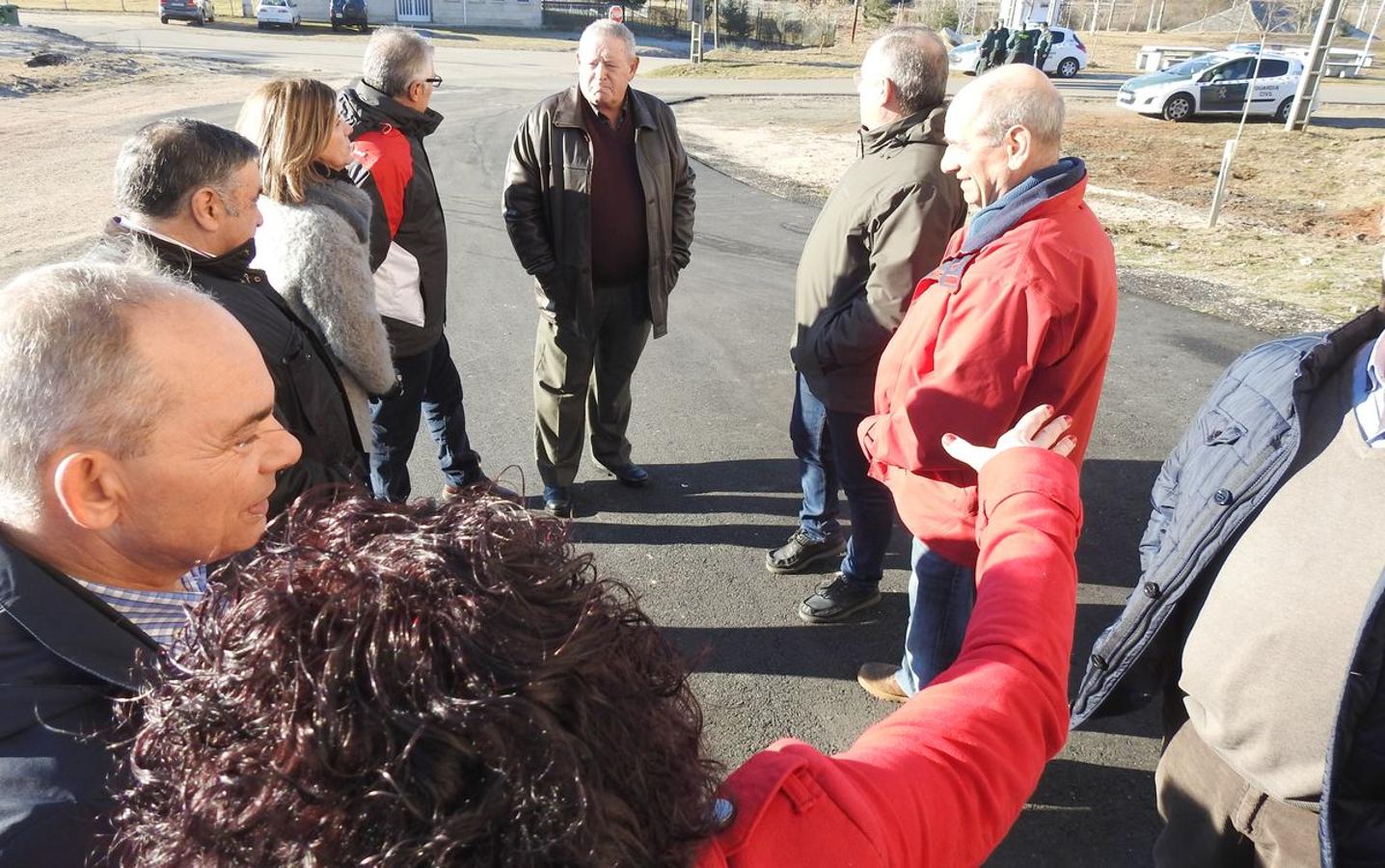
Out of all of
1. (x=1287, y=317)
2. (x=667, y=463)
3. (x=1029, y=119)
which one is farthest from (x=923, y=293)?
(x=1287, y=317)

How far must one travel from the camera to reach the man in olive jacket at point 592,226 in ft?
12.1

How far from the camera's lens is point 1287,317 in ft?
21.7

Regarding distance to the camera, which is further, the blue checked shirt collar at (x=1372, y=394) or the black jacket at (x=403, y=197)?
the black jacket at (x=403, y=197)

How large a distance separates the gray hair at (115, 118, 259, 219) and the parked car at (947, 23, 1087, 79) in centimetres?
2870

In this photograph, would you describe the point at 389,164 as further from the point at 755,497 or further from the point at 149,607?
the point at 149,607

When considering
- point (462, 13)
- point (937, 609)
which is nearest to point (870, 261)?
point (937, 609)

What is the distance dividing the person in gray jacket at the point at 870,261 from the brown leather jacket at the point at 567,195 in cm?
97

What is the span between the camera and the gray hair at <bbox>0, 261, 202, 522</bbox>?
3.90 ft

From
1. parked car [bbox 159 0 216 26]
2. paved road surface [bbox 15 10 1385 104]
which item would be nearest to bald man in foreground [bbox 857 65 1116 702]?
paved road surface [bbox 15 10 1385 104]

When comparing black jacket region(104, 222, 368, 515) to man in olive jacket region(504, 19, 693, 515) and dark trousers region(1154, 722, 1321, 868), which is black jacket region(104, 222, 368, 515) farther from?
dark trousers region(1154, 722, 1321, 868)

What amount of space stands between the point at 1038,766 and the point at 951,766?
0.17m

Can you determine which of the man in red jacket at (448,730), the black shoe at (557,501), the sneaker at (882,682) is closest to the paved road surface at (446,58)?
the black shoe at (557,501)

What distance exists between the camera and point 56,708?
3.42ft

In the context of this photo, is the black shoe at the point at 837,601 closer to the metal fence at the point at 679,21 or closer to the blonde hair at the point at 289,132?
the blonde hair at the point at 289,132
